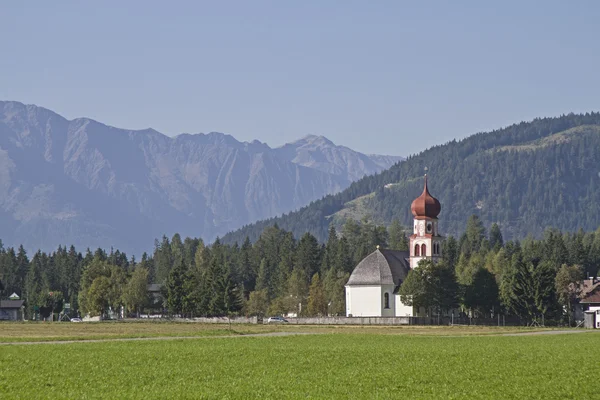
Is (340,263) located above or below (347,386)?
above

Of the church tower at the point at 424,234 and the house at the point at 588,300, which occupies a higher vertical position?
the church tower at the point at 424,234

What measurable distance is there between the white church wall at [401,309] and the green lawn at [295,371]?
79.5 meters

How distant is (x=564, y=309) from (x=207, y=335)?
238 ft

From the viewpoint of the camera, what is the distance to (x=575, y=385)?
41656 millimetres

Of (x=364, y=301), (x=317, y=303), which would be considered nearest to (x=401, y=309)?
(x=364, y=301)

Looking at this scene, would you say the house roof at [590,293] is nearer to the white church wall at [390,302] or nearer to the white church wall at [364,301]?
the white church wall at [390,302]

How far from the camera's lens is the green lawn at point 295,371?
39406mm

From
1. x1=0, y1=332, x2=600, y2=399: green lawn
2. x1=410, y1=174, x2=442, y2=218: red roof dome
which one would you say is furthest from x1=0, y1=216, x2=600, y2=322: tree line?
x1=0, y1=332, x2=600, y2=399: green lawn

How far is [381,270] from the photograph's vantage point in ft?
502

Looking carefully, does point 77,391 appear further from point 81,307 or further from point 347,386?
point 81,307

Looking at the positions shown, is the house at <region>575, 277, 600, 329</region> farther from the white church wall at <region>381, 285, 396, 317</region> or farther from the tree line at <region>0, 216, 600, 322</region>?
the white church wall at <region>381, 285, 396, 317</region>

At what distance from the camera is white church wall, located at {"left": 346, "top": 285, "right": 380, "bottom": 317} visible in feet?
496

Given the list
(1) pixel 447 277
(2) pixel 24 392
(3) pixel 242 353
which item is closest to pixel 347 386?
(2) pixel 24 392

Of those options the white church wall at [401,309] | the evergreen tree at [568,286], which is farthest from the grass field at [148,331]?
the evergreen tree at [568,286]
